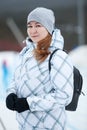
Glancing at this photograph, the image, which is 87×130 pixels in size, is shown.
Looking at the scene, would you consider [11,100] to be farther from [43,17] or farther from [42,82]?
[43,17]

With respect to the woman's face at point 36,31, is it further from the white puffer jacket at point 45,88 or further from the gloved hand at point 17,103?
the gloved hand at point 17,103

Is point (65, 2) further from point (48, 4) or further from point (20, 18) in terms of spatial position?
point (20, 18)

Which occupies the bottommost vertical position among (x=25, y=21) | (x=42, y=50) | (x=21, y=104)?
(x=25, y=21)

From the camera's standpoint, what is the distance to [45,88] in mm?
1716

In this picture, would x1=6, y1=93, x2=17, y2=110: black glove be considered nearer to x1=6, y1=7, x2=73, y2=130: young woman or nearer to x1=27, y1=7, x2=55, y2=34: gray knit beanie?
x1=6, y1=7, x2=73, y2=130: young woman

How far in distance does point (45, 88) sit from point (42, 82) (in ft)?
0.08

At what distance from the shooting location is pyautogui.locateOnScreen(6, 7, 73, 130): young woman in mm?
1679

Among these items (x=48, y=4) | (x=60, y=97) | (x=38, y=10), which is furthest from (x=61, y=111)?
(x=48, y=4)

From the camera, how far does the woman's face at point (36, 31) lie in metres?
1.73

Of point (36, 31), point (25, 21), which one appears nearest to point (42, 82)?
point (36, 31)

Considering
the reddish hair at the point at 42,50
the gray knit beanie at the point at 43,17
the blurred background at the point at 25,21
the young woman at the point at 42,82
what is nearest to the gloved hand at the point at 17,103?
the young woman at the point at 42,82

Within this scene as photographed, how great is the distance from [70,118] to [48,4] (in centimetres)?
1439

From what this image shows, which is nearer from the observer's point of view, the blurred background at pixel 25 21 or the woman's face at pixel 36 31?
the woman's face at pixel 36 31

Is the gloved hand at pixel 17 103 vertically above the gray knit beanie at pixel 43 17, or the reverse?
the gray knit beanie at pixel 43 17
